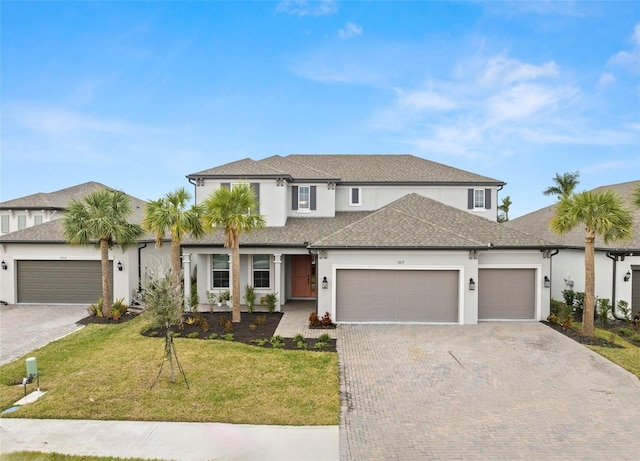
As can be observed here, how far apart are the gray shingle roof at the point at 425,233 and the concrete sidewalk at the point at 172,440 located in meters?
7.52

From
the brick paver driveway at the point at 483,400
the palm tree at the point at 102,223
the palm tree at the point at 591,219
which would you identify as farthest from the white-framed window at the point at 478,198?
the palm tree at the point at 102,223

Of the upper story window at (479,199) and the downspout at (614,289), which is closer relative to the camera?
the downspout at (614,289)

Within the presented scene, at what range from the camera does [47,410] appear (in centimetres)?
639

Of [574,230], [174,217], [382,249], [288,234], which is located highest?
[174,217]

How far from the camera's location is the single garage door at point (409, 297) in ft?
41.5

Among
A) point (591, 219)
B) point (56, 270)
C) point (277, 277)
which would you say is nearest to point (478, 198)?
point (591, 219)

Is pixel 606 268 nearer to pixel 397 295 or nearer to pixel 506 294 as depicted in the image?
pixel 506 294

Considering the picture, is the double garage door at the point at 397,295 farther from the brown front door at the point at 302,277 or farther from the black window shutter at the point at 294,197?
the black window shutter at the point at 294,197

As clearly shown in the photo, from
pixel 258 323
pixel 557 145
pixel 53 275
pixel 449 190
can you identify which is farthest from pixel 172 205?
pixel 557 145

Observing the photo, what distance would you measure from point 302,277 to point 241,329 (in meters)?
5.79

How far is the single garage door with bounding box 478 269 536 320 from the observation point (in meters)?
13.2

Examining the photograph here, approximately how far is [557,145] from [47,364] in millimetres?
31233

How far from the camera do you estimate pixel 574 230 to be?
17016 mm

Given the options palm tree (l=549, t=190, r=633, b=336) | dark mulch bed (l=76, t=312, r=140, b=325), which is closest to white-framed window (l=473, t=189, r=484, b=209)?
palm tree (l=549, t=190, r=633, b=336)
